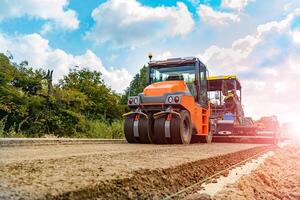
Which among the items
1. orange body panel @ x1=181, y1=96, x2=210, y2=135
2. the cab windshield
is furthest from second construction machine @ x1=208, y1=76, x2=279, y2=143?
the cab windshield

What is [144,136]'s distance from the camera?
1086 centimetres

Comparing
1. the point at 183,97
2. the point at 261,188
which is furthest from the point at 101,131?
the point at 261,188

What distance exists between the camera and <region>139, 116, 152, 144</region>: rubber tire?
1073 centimetres

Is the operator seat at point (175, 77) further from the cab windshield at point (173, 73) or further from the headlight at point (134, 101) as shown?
the headlight at point (134, 101)

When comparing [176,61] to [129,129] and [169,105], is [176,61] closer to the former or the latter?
[169,105]

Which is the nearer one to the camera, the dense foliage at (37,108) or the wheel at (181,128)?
the wheel at (181,128)

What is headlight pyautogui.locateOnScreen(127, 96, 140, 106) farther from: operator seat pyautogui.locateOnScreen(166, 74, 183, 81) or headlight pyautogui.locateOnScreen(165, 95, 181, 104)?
operator seat pyautogui.locateOnScreen(166, 74, 183, 81)

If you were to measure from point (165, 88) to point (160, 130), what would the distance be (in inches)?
51.9

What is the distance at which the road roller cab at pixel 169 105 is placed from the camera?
10445mm

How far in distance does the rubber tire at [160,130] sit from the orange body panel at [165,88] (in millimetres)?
832

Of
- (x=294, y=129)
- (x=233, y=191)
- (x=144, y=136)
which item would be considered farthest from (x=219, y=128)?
(x=294, y=129)

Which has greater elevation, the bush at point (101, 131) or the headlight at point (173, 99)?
the headlight at point (173, 99)

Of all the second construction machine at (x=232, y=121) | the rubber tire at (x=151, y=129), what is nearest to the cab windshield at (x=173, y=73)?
the rubber tire at (x=151, y=129)

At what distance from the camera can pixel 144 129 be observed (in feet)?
35.3
